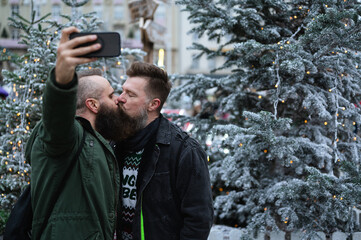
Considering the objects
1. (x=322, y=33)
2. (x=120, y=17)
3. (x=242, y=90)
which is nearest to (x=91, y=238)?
(x=322, y=33)

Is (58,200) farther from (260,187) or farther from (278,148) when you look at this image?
(260,187)

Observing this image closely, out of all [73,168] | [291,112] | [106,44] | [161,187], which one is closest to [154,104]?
[161,187]

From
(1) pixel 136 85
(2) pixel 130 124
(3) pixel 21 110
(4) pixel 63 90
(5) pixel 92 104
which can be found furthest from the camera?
(3) pixel 21 110

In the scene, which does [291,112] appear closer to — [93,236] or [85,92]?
[85,92]

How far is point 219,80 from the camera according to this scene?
4660 mm

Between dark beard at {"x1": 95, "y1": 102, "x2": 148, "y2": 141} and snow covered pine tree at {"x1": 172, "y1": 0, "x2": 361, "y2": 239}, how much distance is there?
1.39 m

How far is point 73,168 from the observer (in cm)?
181

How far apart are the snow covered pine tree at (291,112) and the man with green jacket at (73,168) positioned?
186 centimetres

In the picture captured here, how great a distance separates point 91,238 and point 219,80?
3.23 meters

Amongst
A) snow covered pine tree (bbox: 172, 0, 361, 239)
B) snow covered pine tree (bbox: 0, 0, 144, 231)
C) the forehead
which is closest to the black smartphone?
the forehead

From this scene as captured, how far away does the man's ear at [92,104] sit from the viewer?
2135 millimetres

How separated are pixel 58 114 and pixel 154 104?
0.99m

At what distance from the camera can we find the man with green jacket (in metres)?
1.48

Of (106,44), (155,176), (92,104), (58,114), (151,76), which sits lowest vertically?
(155,176)
